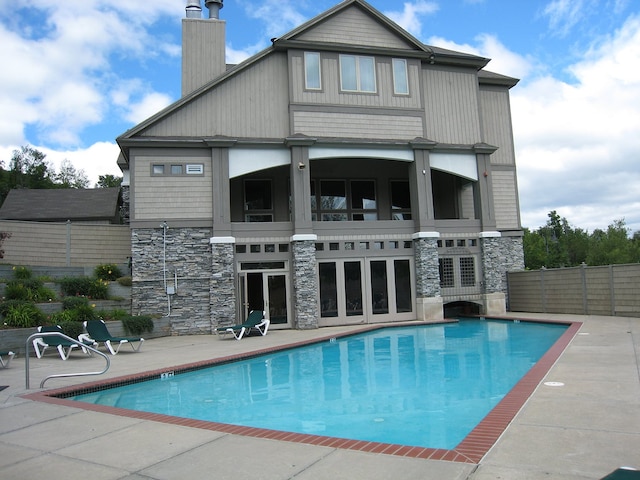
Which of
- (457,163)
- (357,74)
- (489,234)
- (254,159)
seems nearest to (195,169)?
(254,159)

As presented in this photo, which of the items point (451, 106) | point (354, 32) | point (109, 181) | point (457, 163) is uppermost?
point (109, 181)

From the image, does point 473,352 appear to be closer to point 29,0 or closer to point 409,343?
point 409,343

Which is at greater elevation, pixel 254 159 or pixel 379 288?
pixel 254 159

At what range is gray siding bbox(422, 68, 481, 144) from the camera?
18.2 meters

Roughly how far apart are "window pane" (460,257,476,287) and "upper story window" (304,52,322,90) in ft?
26.6

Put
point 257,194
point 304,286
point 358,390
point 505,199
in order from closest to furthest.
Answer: point 358,390 < point 304,286 < point 257,194 < point 505,199

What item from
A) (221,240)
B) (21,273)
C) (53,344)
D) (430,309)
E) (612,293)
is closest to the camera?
(53,344)

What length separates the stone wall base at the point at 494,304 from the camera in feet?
59.9

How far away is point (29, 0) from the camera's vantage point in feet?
33.7

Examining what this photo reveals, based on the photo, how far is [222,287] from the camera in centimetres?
1561

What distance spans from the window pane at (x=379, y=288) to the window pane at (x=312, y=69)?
252 inches

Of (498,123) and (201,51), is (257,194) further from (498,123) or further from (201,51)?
(498,123)

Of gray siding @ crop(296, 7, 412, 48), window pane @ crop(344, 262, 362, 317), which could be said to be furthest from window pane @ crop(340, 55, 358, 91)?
window pane @ crop(344, 262, 362, 317)

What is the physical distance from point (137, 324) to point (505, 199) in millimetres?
14222
